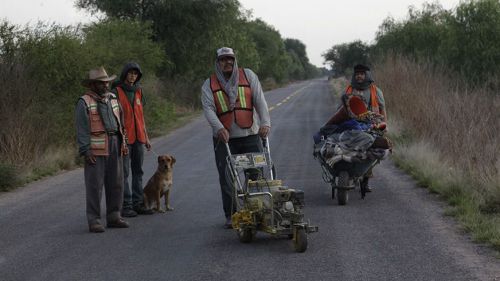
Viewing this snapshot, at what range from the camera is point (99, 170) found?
30.3ft

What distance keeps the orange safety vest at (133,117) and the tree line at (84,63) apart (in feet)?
13.2

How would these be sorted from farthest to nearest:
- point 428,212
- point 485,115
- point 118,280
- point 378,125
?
point 485,115 → point 378,125 → point 428,212 → point 118,280

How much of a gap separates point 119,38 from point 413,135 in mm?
12440

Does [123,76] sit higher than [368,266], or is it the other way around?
[123,76]

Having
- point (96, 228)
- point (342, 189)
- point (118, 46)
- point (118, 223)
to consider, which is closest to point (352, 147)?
point (342, 189)

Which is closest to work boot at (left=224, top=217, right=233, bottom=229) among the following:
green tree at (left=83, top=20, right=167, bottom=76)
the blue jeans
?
the blue jeans

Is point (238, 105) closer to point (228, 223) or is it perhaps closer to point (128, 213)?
point (228, 223)

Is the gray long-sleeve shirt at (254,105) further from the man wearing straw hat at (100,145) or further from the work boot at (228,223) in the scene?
the man wearing straw hat at (100,145)

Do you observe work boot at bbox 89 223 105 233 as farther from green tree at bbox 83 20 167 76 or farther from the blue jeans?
green tree at bbox 83 20 167 76

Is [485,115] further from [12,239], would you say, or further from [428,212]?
[12,239]

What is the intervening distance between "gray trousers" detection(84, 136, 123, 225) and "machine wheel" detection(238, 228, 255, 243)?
1.97 metres

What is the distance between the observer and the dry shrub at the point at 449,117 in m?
10.7

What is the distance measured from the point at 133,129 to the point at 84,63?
940cm

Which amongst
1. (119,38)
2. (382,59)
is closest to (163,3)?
(119,38)
